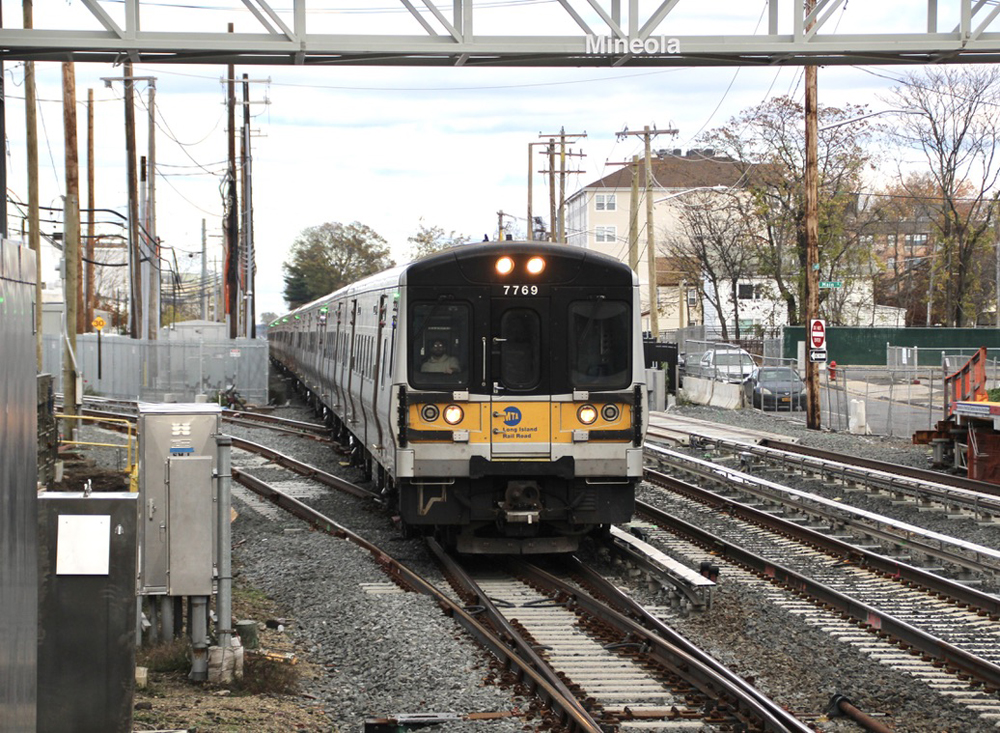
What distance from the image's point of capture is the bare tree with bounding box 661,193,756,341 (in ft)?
179

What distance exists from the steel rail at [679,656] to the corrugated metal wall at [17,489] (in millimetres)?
4044

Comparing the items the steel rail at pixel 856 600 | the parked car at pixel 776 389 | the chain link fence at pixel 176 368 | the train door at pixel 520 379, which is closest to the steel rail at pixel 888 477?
the steel rail at pixel 856 600

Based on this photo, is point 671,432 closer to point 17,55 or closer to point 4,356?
point 17,55

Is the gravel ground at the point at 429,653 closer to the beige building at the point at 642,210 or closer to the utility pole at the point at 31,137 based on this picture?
the utility pole at the point at 31,137

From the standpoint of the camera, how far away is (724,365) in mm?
39062

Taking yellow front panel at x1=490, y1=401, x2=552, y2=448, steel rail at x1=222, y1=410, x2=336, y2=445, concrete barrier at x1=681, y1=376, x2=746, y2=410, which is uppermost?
yellow front panel at x1=490, y1=401, x2=552, y2=448

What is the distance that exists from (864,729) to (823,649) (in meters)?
1.75

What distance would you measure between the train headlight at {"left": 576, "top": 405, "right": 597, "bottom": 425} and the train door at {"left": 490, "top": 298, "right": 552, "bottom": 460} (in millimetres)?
285

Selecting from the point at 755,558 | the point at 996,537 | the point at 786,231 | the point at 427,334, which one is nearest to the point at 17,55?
the point at 427,334

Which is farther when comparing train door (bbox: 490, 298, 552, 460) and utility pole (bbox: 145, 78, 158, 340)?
utility pole (bbox: 145, 78, 158, 340)

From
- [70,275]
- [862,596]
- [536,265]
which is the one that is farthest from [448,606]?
[70,275]

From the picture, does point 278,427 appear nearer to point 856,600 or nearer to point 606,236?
point 856,600

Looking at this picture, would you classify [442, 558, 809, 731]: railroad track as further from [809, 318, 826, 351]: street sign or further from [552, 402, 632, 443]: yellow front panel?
[809, 318, 826, 351]: street sign

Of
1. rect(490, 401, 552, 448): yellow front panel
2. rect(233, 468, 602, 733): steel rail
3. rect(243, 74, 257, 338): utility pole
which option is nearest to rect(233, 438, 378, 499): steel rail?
rect(233, 468, 602, 733): steel rail
